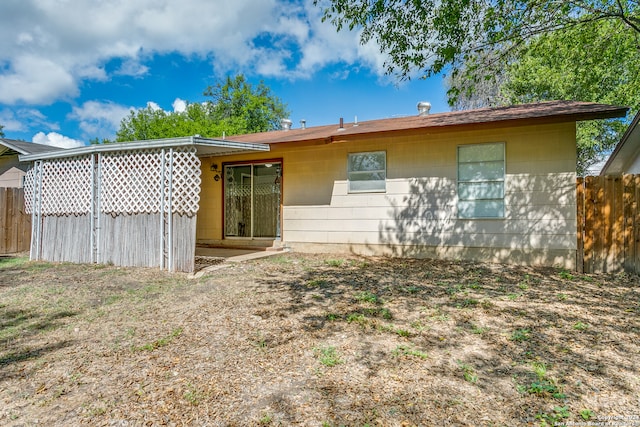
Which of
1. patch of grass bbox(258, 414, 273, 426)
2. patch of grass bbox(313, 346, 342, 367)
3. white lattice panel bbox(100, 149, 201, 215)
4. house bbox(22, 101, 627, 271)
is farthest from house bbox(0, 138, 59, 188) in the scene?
patch of grass bbox(258, 414, 273, 426)

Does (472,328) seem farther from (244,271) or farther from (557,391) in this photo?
(244,271)

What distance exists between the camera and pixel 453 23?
634cm

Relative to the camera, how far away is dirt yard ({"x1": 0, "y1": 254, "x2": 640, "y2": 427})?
7.25ft

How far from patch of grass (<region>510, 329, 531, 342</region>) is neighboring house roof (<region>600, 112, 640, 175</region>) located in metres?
6.66

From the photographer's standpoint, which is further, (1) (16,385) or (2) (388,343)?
(2) (388,343)

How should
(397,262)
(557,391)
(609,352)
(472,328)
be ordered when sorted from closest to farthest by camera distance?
(557,391) → (609,352) → (472,328) → (397,262)

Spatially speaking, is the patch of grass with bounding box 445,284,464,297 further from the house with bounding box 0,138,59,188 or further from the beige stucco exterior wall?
the house with bounding box 0,138,59,188

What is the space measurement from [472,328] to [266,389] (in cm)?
219

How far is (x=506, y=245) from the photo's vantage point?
23.2 ft

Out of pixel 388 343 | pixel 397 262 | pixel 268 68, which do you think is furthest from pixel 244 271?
pixel 268 68

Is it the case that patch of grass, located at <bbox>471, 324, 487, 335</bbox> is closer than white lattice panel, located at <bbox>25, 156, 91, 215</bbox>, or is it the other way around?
patch of grass, located at <bbox>471, 324, 487, 335</bbox>

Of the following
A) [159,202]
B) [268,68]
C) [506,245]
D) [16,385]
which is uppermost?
[268,68]

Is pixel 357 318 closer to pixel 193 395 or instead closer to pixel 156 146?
pixel 193 395

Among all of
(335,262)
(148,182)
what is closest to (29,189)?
(148,182)
